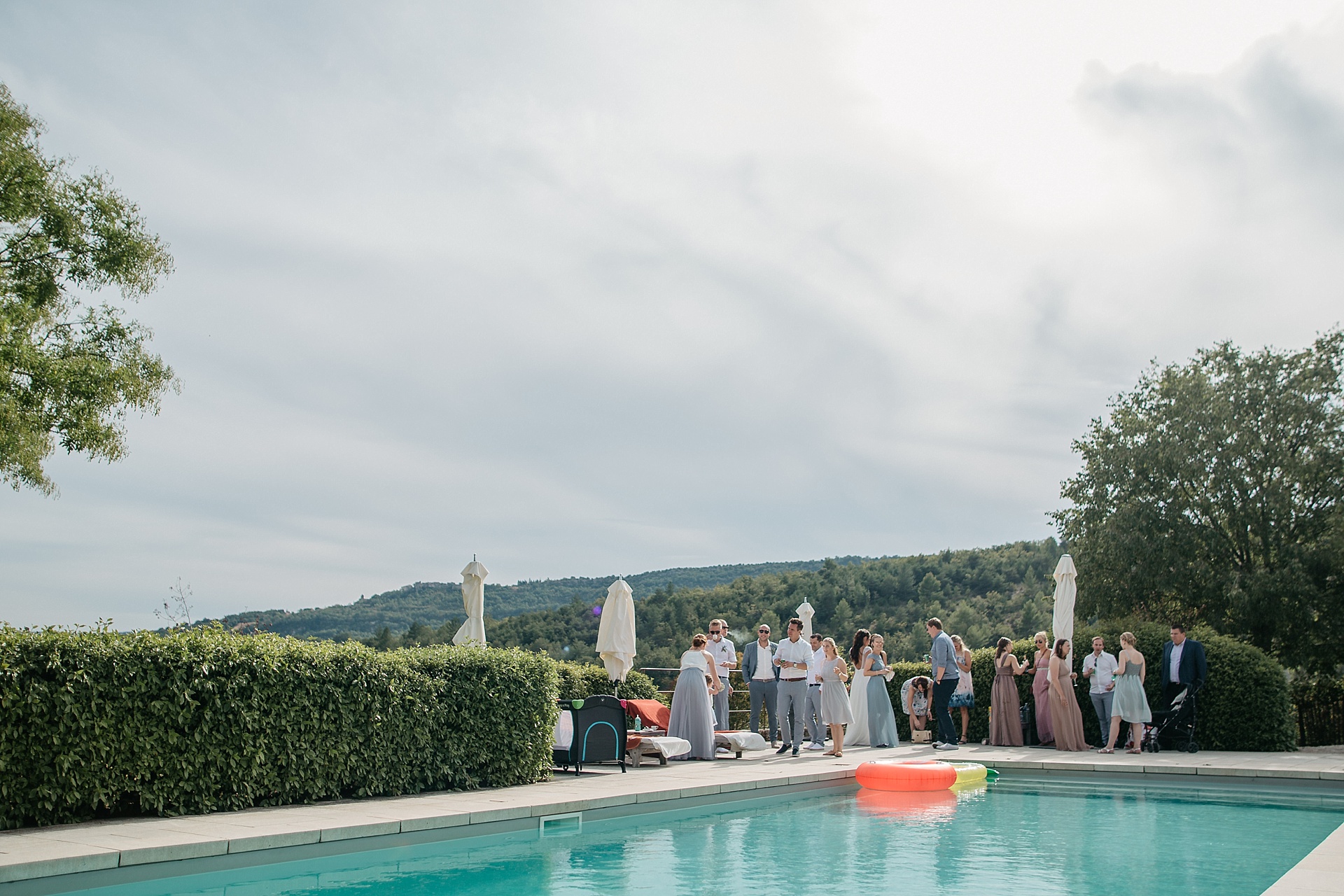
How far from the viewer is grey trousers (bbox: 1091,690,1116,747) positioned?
14461mm

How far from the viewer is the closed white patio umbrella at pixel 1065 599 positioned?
15.0 metres

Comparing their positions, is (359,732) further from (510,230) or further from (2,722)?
(510,230)

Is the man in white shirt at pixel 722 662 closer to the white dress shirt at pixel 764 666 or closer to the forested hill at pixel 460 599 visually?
the white dress shirt at pixel 764 666

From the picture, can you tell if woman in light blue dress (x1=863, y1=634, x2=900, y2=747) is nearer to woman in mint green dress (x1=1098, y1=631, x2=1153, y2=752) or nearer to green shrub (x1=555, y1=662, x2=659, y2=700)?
woman in mint green dress (x1=1098, y1=631, x2=1153, y2=752)

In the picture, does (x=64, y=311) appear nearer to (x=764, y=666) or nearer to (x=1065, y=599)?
(x=764, y=666)

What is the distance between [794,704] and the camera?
14070 mm

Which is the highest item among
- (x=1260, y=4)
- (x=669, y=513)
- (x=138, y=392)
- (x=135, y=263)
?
(x=135, y=263)

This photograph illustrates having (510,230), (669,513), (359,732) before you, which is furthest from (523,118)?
(669,513)

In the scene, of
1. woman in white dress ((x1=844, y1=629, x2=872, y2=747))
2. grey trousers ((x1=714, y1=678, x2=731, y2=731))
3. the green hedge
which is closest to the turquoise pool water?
the green hedge

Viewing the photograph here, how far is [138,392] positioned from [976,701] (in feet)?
56.2

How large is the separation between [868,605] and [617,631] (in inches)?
1311

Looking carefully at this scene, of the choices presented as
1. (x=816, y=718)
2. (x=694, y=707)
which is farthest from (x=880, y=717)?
(x=694, y=707)

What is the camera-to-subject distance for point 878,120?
12320 millimetres

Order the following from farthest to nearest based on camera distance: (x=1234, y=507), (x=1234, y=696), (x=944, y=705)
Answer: (x=1234, y=507) → (x=944, y=705) → (x=1234, y=696)
